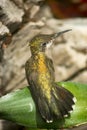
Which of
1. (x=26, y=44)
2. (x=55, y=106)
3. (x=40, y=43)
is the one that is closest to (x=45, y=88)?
(x=55, y=106)

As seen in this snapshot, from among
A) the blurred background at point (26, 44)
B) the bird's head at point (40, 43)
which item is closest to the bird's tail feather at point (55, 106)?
the bird's head at point (40, 43)

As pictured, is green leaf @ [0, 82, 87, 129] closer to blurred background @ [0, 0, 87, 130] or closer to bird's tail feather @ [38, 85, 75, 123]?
bird's tail feather @ [38, 85, 75, 123]

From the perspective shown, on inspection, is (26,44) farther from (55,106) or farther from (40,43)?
(55,106)

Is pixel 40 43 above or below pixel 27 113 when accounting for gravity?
above

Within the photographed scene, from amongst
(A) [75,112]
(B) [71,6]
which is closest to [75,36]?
(B) [71,6]

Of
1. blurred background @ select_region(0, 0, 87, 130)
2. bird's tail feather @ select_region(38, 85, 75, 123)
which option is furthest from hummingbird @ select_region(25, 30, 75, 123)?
blurred background @ select_region(0, 0, 87, 130)

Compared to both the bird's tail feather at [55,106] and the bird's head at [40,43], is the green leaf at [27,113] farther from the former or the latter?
the bird's head at [40,43]
